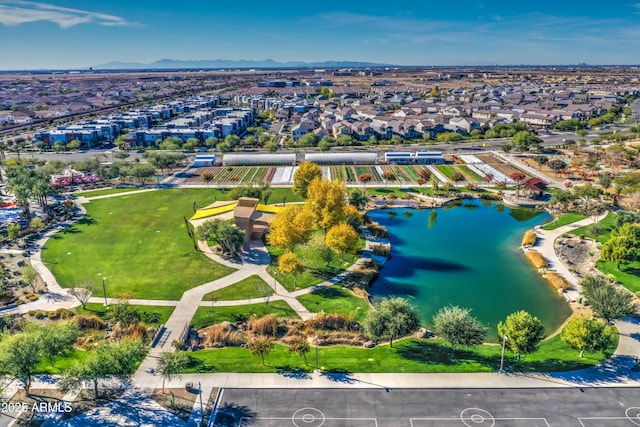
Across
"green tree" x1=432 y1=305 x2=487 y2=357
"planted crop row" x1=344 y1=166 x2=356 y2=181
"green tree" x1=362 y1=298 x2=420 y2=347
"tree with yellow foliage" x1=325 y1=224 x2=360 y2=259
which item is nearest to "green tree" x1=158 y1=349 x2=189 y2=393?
"green tree" x1=362 y1=298 x2=420 y2=347

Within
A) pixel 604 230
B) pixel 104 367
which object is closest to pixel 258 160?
pixel 604 230

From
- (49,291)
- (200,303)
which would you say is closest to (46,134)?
(49,291)

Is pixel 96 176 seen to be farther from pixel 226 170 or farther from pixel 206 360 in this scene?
pixel 206 360

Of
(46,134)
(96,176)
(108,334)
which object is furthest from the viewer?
(46,134)

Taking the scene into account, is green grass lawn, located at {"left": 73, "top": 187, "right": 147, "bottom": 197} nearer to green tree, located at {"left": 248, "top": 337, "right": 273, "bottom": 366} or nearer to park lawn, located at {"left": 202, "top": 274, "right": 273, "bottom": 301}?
park lawn, located at {"left": 202, "top": 274, "right": 273, "bottom": 301}

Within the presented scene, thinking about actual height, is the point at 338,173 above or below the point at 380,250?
above

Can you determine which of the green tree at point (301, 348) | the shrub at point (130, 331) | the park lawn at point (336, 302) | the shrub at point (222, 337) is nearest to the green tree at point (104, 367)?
the shrub at point (130, 331)

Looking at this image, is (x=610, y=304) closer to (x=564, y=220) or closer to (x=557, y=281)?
(x=557, y=281)
